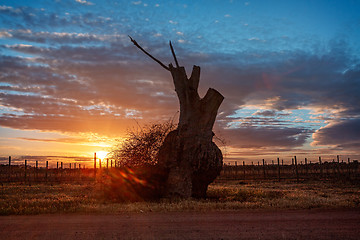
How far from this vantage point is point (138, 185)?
15.1 m

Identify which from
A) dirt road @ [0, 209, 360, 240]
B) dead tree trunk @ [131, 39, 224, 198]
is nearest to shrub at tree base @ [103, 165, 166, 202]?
dead tree trunk @ [131, 39, 224, 198]

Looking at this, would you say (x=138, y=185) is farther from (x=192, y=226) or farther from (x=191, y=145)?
(x=192, y=226)

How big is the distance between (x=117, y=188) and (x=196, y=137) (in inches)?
169

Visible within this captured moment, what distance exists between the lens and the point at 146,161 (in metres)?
16.9

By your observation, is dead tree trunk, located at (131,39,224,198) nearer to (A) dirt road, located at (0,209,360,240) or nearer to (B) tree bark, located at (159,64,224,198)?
(B) tree bark, located at (159,64,224,198)

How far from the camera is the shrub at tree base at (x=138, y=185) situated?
596 inches

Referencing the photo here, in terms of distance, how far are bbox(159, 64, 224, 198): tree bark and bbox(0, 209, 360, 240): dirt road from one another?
4.45 m

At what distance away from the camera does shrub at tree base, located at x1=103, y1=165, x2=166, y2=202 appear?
15.1 meters

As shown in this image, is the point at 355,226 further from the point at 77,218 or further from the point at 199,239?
the point at 77,218

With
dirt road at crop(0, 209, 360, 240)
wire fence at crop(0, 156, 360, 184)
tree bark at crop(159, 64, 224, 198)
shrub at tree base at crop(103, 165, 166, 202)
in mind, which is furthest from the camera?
wire fence at crop(0, 156, 360, 184)

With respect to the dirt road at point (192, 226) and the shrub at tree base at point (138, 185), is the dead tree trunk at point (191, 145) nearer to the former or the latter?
the shrub at tree base at point (138, 185)

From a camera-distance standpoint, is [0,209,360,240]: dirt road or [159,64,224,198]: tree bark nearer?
[0,209,360,240]: dirt road

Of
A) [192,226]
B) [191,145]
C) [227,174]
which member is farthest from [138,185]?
[227,174]

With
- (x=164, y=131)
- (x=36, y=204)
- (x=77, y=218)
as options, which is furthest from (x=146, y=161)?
(x=77, y=218)
